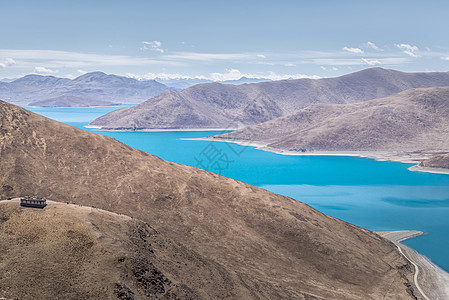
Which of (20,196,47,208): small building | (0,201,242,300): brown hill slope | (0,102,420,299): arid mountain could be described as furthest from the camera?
(0,102,420,299): arid mountain

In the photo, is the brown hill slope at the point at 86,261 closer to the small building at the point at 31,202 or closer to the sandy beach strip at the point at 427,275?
the small building at the point at 31,202

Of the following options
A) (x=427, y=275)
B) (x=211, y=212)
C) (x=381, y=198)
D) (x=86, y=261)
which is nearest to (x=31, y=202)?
(x=86, y=261)

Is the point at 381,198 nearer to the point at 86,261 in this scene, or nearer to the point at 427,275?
the point at 427,275

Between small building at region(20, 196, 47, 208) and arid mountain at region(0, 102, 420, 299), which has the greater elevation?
small building at region(20, 196, 47, 208)

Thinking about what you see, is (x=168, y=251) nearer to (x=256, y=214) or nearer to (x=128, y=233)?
(x=128, y=233)

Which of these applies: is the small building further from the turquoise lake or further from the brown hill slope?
the turquoise lake

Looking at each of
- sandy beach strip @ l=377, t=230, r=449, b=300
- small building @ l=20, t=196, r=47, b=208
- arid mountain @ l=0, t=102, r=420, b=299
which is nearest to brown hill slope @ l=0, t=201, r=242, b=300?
small building @ l=20, t=196, r=47, b=208
